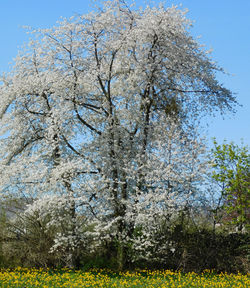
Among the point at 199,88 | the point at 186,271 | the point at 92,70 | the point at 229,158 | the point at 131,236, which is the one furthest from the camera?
the point at 229,158

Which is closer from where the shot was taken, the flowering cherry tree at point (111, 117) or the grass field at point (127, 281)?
the grass field at point (127, 281)

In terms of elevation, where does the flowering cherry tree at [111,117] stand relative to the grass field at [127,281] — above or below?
above

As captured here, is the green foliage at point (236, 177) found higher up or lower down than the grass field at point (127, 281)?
higher up

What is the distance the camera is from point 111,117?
45.0ft

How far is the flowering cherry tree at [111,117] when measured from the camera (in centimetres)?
1284

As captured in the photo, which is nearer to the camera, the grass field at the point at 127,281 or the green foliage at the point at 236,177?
the grass field at the point at 127,281

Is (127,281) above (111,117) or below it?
below

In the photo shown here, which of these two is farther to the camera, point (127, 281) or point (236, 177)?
point (236, 177)

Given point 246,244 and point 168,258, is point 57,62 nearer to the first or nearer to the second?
point 168,258

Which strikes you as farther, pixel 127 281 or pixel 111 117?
pixel 111 117

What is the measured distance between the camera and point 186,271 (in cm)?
1236

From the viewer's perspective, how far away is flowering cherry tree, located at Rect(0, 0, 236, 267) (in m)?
12.8

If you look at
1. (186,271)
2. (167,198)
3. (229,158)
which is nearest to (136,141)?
(167,198)

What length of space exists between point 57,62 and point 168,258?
8.08m
